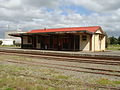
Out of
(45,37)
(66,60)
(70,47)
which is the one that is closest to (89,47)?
(70,47)

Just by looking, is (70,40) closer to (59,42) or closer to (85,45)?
(59,42)

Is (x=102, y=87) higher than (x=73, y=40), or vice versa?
(x=73, y=40)

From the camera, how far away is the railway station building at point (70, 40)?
25203 millimetres

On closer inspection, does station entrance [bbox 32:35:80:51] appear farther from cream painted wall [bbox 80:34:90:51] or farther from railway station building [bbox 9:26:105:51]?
cream painted wall [bbox 80:34:90:51]

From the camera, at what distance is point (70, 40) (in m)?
26.8

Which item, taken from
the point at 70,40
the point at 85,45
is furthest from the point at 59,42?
the point at 85,45

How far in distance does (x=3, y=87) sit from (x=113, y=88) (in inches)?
151

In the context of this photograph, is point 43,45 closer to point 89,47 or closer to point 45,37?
point 45,37

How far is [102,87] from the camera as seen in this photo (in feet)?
19.0

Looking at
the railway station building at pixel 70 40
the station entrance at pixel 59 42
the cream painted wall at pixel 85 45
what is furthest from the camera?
the station entrance at pixel 59 42

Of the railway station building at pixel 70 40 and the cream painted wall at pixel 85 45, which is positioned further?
the cream painted wall at pixel 85 45

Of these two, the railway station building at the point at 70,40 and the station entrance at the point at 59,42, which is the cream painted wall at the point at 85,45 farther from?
the station entrance at the point at 59,42

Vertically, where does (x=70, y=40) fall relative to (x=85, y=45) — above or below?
above

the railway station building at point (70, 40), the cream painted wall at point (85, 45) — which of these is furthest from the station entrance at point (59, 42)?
the cream painted wall at point (85, 45)
